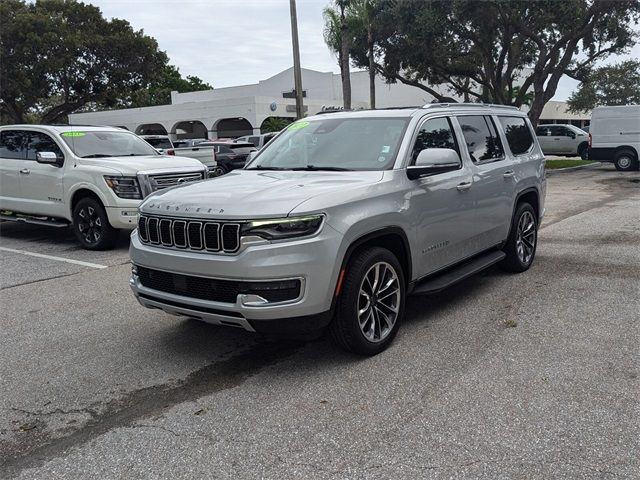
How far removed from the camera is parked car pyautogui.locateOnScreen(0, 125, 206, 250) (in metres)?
8.52

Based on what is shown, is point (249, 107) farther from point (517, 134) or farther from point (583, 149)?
point (517, 134)

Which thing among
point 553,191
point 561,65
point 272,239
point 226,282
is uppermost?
point 561,65

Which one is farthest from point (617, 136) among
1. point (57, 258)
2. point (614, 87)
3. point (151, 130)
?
point (151, 130)

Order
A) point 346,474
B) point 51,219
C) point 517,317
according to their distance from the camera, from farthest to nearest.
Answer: point 51,219 → point 517,317 → point 346,474

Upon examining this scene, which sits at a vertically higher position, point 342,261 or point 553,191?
point 342,261

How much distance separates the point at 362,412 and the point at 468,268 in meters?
2.46

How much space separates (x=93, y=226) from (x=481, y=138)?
5928 millimetres

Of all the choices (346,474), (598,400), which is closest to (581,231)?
(598,400)

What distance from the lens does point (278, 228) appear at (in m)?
3.81

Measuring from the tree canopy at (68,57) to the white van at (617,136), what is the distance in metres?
26.0

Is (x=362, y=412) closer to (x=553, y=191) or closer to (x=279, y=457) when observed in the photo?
(x=279, y=457)

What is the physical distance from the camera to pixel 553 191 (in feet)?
52.6

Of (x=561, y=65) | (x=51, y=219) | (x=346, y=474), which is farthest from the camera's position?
(x=561, y=65)

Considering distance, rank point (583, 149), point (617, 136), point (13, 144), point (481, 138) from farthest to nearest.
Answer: point (583, 149) < point (617, 136) < point (13, 144) < point (481, 138)
